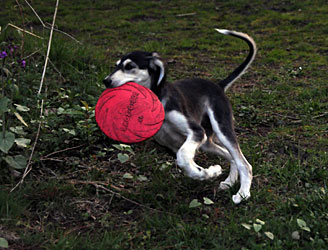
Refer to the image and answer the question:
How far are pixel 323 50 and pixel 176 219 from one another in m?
5.73

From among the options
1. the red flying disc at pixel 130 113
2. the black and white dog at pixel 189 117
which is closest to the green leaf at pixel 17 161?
the red flying disc at pixel 130 113

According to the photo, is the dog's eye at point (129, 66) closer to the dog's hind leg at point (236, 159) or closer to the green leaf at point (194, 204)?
the dog's hind leg at point (236, 159)

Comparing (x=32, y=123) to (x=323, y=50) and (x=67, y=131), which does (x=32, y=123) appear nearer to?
(x=67, y=131)

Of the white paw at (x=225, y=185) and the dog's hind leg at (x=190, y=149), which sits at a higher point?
the dog's hind leg at (x=190, y=149)

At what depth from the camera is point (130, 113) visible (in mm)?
3928

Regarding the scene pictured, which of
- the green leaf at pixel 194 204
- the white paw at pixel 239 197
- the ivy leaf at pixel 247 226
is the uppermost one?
the ivy leaf at pixel 247 226

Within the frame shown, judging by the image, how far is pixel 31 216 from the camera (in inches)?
131

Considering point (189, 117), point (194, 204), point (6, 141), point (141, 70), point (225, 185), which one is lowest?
point (225, 185)

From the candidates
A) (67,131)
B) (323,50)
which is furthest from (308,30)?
(67,131)

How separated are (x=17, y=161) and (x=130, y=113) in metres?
0.97

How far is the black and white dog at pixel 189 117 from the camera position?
3.73 m

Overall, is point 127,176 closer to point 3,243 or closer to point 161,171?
point 161,171

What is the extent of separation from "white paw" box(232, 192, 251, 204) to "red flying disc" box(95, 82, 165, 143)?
80 cm

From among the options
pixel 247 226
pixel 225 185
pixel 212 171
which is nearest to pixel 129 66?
pixel 212 171
